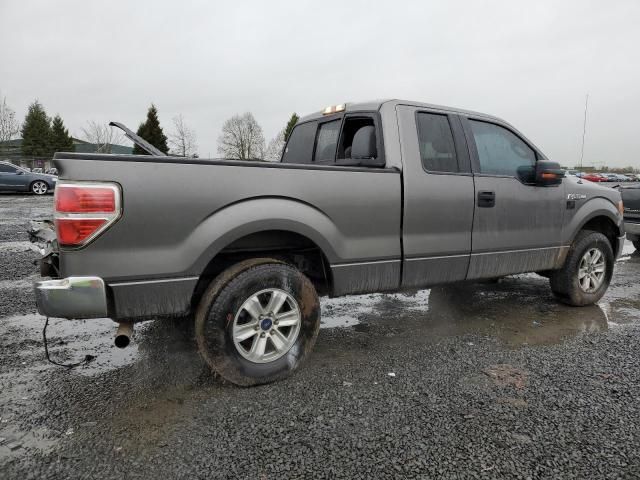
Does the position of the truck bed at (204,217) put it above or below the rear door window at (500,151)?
below

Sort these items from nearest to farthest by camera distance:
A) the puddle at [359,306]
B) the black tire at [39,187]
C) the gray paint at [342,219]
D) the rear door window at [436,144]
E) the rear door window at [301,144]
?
the gray paint at [342,219] < the rear door window at [436,144] < the puddle at [359,306] < the rear door window at [301,144] < the black tire at [39,187]

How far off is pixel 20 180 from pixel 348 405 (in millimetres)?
20604

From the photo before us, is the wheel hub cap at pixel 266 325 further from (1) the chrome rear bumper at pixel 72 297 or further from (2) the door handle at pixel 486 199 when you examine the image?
(2) the door handle at pixel 486 199

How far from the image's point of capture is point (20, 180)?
18.3 metres

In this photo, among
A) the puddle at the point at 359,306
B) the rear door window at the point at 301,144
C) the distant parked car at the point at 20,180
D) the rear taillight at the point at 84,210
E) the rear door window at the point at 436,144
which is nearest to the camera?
the rear taillight at the point at 84,210

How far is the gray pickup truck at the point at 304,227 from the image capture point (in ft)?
7.72

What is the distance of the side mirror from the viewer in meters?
3.99

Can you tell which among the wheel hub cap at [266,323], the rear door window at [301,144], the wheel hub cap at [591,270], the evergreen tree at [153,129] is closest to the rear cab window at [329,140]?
the rear door window at [301,144]

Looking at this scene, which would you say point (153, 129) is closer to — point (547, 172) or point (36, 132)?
point (36, 132)

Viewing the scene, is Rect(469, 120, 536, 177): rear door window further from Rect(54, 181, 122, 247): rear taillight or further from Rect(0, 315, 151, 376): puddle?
Rect(0, 315, 151, 376): puddle

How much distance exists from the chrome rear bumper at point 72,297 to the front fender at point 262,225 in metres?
0.52

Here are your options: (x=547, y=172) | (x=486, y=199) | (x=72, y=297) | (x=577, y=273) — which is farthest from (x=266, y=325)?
(x=577, y=273)

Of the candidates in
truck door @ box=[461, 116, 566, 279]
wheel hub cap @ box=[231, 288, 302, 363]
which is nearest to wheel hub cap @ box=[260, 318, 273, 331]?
wheel hub cap @ box=[231, 288, 302, 363]

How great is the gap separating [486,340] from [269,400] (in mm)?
2028
